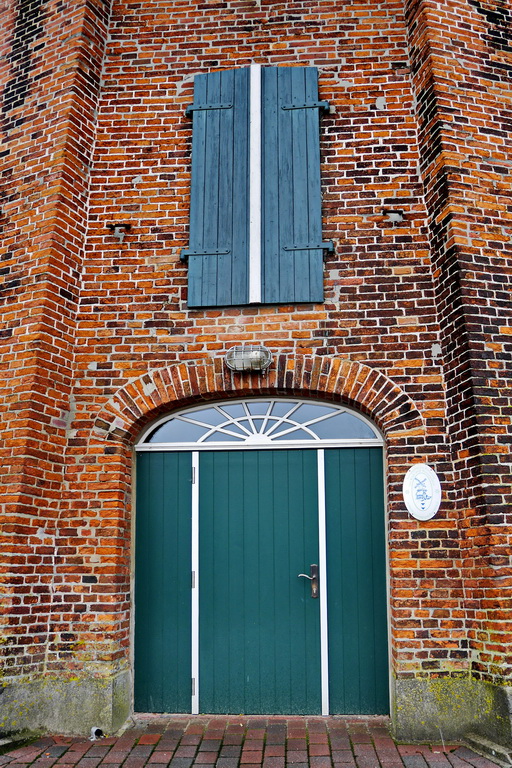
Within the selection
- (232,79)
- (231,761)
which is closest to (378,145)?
(232,79)

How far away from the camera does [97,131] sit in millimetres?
6625

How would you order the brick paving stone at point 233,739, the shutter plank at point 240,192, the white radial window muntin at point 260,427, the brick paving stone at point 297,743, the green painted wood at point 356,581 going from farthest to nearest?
the shutter plank at point 240,192, the white radial window muntin at point 260,427, the green painted wood at point 356,581, the brick paving stone at point 233,739, the brick paving stone at point 297,743

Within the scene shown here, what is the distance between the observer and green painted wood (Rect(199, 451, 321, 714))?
222 inches

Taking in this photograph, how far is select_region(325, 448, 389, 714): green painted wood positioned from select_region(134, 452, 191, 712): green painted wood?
129cm

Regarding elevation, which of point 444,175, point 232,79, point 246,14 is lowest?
point 444,175

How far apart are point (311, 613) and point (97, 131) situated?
5.09 m

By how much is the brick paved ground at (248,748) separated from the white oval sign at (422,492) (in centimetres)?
173

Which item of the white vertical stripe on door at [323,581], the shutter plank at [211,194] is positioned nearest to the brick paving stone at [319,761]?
the white vertical stripe on door at [323,581]

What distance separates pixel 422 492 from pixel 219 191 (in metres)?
3.38

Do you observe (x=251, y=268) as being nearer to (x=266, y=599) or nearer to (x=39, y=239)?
(x=39, y=239)

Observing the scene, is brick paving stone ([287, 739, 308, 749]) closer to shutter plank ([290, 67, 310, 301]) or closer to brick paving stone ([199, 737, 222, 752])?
brick paving stone ([199, 737, 222, 752])

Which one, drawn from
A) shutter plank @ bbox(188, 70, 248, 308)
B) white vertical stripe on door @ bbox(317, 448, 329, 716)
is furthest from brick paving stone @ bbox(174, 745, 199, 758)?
shutter plank @ bbox(188, 70, 248, 308)

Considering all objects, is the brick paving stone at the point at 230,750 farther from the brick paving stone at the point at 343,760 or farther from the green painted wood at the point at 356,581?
the green painted wood at the point at 356,581

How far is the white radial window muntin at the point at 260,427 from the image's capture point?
5.96 meters
